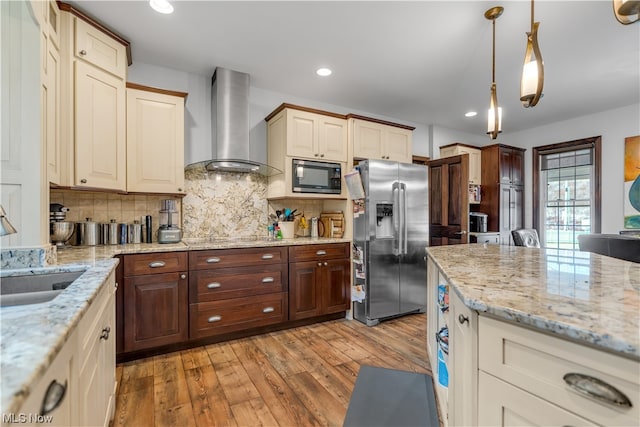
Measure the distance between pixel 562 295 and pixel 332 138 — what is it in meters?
2.75

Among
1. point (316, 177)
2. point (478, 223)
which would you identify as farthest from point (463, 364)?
point (478, 223)

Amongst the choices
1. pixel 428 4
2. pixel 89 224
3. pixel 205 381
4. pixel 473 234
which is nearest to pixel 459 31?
pixel 428 4

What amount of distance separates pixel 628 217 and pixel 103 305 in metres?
5.82

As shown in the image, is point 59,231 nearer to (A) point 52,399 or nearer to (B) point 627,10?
(A) point 52,399

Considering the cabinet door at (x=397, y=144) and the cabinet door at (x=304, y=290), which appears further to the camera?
the cabinet door at (x=397, y=144)

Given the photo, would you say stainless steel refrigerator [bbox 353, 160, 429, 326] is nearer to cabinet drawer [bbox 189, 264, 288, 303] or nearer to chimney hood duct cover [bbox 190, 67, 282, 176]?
cabinet drawer [bbox 189, 264, 288, 303]

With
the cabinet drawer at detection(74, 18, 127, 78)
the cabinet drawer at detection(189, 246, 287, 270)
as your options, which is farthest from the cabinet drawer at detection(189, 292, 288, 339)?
the cabinet drawer at detection(74, 18, 127, 78)

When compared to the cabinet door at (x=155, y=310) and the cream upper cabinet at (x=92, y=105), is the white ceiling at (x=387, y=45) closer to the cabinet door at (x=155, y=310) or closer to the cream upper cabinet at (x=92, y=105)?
the cream upper cabinet at (x=92, y=105)

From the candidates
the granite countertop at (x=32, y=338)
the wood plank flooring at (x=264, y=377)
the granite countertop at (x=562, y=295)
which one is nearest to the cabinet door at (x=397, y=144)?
the wood plank flooring at (x=264, y=377)

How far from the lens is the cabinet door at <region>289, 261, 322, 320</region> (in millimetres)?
2967

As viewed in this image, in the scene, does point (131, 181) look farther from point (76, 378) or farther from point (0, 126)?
point (76, 378)

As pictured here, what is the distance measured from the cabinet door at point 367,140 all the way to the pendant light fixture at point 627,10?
2.36m

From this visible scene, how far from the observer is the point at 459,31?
7.70 ft

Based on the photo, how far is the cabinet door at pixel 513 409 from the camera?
0.73 metres
